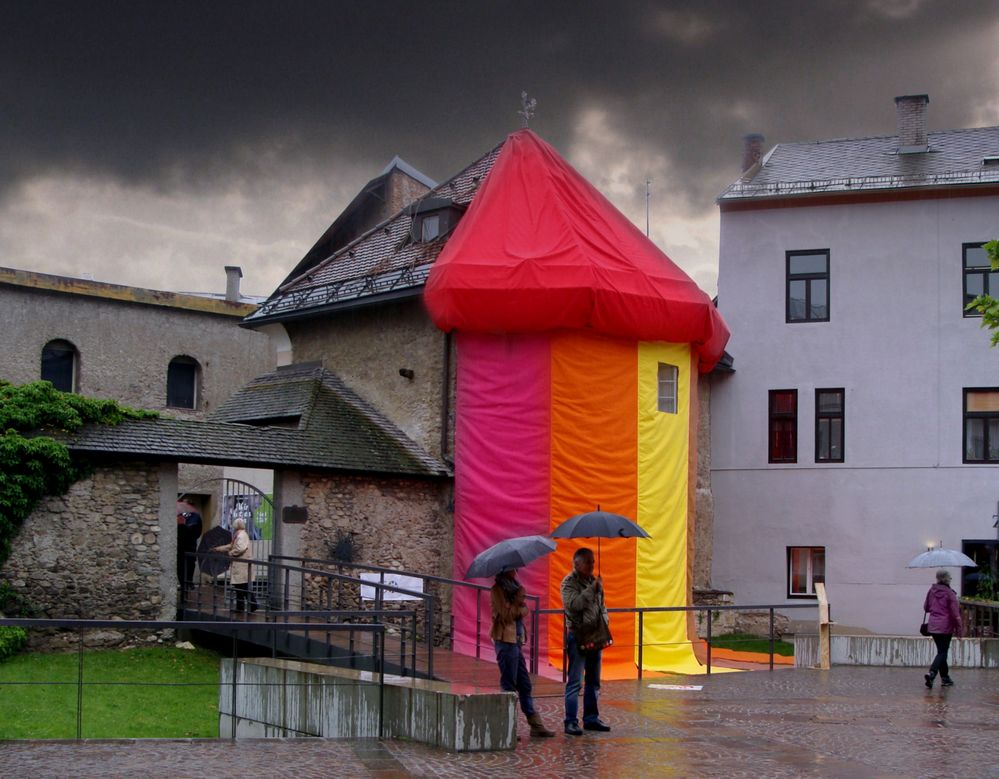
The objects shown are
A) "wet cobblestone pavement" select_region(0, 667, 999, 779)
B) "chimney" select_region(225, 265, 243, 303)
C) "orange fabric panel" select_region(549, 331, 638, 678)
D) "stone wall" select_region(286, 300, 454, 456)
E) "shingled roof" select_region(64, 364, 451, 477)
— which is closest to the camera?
"wet cobblestone pavement" select_region(0, 667, 999, 779)

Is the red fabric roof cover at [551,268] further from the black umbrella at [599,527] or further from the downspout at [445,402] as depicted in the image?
the black umbrella at [599,527]

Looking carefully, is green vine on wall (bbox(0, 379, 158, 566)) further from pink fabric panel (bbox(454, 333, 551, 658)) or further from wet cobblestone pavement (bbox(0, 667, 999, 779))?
wet cobblestone pavement (bbox(0, 667, 999, 779))

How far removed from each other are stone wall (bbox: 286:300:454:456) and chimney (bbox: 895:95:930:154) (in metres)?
14.3

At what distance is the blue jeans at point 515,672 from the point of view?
43.0 feet

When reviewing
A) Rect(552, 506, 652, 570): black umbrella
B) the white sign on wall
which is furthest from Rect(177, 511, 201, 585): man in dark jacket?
Rect(552, 506, 652, 570): black umbrella

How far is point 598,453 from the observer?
22938mm

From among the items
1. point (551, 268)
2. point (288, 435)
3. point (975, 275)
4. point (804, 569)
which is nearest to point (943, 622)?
point (551, 268)

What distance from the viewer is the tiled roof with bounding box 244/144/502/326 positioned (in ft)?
82.2

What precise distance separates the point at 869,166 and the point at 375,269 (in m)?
12.8

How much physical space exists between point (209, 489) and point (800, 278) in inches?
661

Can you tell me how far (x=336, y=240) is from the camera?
33500 mm

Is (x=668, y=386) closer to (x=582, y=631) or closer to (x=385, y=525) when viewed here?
(x=385, y=525)

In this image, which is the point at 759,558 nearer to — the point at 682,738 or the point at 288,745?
the point at 682,738

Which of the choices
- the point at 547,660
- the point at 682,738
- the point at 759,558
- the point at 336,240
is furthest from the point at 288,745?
the point at 336,240
